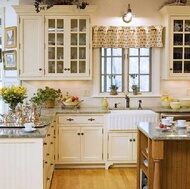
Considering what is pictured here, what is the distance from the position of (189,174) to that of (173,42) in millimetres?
2805

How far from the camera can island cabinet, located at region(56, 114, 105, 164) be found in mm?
5410

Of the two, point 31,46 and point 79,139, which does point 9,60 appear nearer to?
point 31,46

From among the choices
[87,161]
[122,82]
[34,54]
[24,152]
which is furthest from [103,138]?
[24,152]

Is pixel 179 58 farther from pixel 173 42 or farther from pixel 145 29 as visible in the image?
pixel 145 29

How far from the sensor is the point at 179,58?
5.80 metres

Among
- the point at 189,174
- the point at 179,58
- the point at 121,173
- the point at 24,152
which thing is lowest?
the point at 121,173

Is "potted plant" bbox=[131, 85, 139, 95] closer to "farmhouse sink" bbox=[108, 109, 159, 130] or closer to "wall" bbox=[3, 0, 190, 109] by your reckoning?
"wall" bbox=[3, 0, 190, 109]

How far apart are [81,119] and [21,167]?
221 centimetres

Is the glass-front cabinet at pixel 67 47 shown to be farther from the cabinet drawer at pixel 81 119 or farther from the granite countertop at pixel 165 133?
the granite countertop at pixel 165 133

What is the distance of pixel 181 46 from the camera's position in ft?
18.9

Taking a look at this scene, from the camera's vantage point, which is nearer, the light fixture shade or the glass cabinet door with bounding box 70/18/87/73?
the glass cabinet door with bounding box 70/18/87/73

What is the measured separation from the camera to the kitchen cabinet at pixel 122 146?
17.8ft

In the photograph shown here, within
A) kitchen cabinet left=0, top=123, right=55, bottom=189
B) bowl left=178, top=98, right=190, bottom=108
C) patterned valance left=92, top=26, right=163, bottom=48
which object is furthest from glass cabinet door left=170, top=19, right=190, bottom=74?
kitchen cabinet left=0, top=123, right=55, bottom=189

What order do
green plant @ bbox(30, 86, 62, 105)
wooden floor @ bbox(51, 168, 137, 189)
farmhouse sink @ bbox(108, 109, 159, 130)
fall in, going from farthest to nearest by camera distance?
green plant @ bbox(30, 86, 62, 105)
farmhouse sink @ bbox(108, 109, 159, 130)
wooden floor @ bbox(51, 168, 137, 189)
